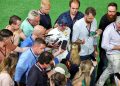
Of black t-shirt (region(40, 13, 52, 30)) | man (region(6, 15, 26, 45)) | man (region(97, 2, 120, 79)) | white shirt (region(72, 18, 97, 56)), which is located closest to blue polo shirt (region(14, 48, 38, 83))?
man (region(6, 15, 26, 45))

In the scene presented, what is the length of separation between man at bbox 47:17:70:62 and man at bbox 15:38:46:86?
803 mm

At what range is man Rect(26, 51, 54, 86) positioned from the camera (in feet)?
21.2

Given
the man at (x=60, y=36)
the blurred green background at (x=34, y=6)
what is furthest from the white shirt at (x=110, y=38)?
the blurred green background at (x=34, y=6)

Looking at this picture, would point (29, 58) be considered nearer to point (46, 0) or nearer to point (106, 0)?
point (46, 0)

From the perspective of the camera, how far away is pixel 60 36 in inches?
310

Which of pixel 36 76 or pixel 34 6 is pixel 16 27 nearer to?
pixel 36 76

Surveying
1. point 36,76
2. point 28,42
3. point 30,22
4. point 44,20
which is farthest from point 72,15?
point 36,76

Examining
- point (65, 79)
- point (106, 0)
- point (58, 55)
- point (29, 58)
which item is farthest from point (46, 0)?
point (106, 0)

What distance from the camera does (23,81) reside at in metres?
7.14

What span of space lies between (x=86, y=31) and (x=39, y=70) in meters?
2.01

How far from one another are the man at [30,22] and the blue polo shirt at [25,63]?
1.21 meters

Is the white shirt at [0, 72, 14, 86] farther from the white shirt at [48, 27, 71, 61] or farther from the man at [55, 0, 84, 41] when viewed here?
the man at [55, 0, 84, 41]

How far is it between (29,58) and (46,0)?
236cm

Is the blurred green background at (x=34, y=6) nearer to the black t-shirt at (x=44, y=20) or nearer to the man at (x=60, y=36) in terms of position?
the black t-shirt at (x=44, y=20)
